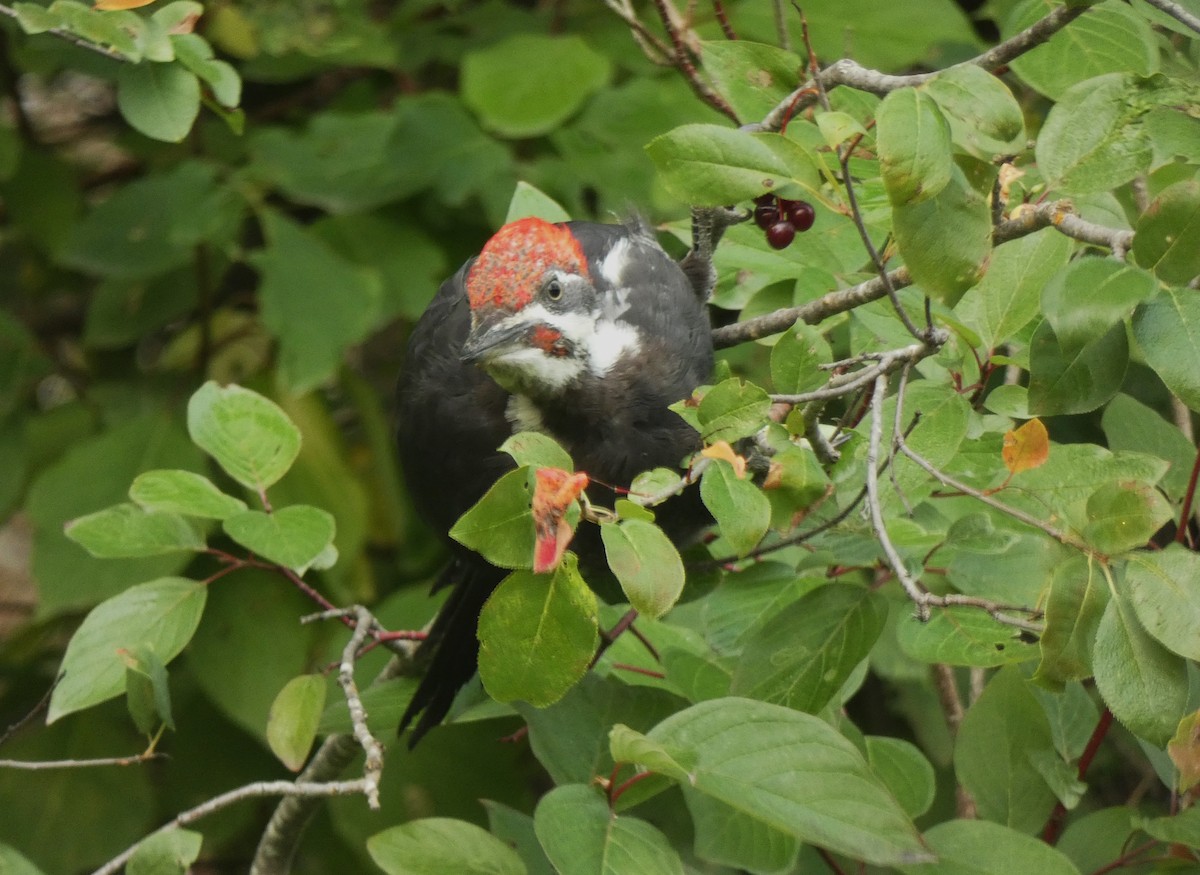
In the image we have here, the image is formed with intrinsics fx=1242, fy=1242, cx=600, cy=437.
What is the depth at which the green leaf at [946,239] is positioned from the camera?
98cm

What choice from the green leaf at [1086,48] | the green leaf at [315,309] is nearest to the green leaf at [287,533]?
the green leaf at [1086,48]

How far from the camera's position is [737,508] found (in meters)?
1.05

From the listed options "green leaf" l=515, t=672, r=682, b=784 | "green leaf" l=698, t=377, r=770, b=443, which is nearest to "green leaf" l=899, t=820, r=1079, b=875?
"green leaf" l=515, t=672, r=682, b=784

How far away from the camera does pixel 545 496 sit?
0.96 meters

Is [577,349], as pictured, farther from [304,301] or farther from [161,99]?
[304,301]

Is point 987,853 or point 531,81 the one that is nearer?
point 987,853

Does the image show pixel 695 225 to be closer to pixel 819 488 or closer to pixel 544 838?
pixel 819 488

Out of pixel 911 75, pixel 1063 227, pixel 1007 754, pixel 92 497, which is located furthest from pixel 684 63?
pixel 92 497

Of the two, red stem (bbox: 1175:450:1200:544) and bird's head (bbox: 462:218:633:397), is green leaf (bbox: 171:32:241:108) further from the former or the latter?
red stem (bbox: 1175:450:1200:544)

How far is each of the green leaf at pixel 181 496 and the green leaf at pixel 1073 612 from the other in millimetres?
884

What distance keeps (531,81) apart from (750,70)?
3.51 ft

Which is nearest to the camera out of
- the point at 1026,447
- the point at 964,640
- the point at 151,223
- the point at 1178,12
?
the point at 1178,12

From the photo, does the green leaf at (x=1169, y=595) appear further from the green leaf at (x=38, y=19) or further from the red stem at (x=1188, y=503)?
the green leaf at (x=38, y=19)

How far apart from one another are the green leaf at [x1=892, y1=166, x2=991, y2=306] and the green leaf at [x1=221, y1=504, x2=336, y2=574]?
0.75 m
